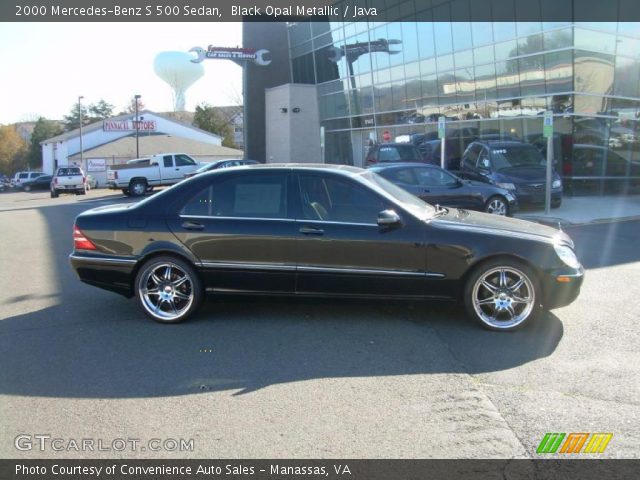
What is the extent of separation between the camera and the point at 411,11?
26094mm

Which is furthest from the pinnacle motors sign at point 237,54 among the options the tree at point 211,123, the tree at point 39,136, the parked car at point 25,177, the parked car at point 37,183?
the tree at point 39,136

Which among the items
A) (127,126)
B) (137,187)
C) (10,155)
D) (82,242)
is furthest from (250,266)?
(10,155)

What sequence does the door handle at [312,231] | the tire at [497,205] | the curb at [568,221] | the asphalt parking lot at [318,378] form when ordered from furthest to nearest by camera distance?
the curb at [568,221], the tire at [497,205], the door handle at [312,231], the asphalt parking lot at [318,378]

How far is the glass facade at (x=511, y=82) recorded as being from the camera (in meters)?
19.0

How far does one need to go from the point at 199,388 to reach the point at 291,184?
236 centimetres

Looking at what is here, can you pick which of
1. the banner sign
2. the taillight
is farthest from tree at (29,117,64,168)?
the taillight

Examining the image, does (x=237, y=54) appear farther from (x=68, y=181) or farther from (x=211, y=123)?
(x=211, y=123)

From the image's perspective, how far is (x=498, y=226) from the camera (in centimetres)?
579

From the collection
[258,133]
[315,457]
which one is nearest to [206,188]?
[315,457]

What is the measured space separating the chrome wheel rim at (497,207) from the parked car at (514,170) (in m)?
1.80

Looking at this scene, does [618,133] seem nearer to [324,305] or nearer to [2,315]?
[324,305]

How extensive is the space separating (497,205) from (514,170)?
331cm

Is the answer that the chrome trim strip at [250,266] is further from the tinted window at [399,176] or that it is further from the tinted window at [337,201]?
the tinted window at [399,176]

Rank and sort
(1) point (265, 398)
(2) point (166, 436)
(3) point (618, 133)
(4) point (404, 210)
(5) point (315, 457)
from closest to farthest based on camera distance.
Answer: (5) point (315, 457) < (2) point (166, 436) < (1) point (265, 398) < (4) point (404, 210) < (3) point (618, 133)
